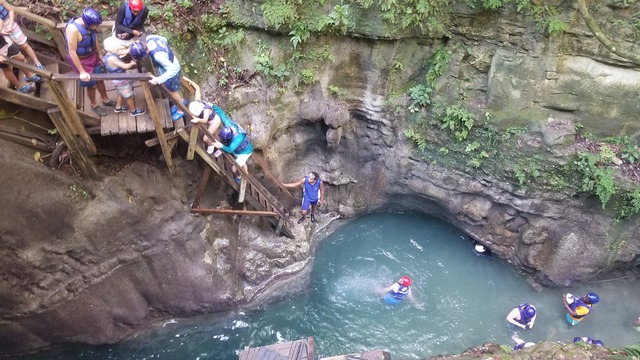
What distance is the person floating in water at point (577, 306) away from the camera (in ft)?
33.4

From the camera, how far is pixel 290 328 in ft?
34.1

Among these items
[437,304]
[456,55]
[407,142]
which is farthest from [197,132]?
[437,304]

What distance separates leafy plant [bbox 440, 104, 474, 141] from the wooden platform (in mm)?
6325

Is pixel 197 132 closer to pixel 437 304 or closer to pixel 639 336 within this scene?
pixel 437 304

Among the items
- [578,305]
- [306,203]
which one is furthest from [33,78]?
[578,305]

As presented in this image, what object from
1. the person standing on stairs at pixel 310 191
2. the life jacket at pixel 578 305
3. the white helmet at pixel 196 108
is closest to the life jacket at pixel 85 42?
the white helmet at pixel 196 108

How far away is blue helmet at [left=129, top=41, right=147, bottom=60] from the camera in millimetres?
6418

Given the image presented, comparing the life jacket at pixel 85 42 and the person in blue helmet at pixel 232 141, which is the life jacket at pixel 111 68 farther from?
the person in blue helmet at pixel 232 141

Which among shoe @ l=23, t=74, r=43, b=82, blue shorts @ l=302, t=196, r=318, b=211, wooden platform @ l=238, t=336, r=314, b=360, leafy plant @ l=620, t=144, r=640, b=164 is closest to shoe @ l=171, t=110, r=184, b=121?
shoe @ l=23, t=74, r=43, b=82

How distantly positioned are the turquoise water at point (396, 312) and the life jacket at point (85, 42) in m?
6.45

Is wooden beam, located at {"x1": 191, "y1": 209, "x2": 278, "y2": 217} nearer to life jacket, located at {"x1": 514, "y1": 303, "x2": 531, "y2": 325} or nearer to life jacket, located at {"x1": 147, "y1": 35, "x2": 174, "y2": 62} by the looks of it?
life jacket, located at {"x1": 147, "y1": 35, "x2": 174, "y2": 62}

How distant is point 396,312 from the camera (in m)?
10.7

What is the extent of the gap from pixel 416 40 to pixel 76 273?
375 inches

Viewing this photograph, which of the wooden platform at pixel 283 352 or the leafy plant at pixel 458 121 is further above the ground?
the leafy plant at pixel 458 121
